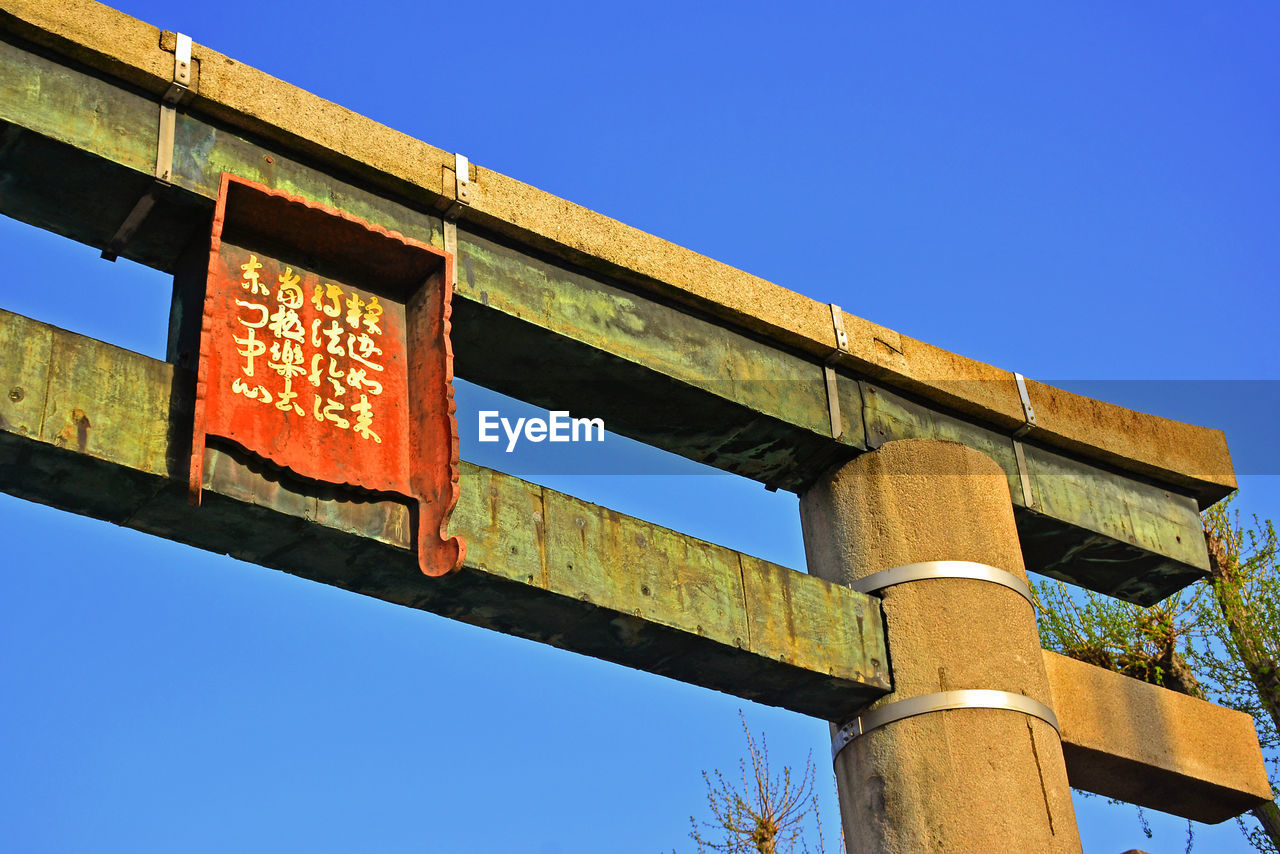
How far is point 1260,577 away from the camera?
1473 centimetres

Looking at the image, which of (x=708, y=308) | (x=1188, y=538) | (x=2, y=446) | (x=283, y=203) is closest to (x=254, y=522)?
(x=2, y=446)

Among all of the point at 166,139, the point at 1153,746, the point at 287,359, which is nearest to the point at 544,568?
the point at 287,359

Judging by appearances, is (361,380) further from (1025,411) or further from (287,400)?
(1025,411)

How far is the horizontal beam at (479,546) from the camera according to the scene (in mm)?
4902

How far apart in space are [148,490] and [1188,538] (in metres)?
5.65

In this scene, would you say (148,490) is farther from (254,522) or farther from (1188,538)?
(1188,538)

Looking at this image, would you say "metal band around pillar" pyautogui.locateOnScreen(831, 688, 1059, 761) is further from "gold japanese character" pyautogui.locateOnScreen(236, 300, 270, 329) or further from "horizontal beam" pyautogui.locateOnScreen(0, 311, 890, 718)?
"gold japanese character" pyautogui.locateOnScreen(236, 300, 270, 329)

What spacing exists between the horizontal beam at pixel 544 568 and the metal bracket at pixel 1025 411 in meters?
1.21

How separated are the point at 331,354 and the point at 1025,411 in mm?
3797

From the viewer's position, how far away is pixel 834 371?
23.7 ft

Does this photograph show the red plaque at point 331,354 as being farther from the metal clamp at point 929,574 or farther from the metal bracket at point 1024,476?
the metal bracket at point 1024,476

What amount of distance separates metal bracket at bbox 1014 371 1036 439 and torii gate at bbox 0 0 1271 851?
21 mm

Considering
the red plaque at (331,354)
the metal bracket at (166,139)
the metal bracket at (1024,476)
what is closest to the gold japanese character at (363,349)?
the red plaque at (331,354)

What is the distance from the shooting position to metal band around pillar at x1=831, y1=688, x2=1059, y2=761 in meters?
6.41
